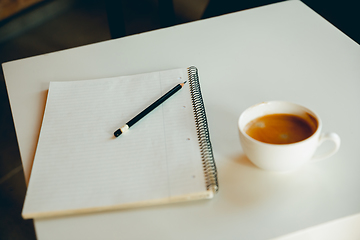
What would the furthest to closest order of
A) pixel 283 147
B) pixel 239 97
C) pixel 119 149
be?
pixel 239 97 → pixel 119 149 → pixel 283 147

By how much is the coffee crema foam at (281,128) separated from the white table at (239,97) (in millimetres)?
57

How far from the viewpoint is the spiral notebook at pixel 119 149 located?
467 millimetres

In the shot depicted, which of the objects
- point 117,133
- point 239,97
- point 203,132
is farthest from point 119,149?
point 239,97

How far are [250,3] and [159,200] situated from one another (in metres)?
1.10

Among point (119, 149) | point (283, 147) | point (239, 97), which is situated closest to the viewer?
point (283, 147)

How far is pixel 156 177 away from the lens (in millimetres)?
488

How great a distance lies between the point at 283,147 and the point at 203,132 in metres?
0.15

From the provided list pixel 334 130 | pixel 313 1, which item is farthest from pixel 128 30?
pixel 334 130

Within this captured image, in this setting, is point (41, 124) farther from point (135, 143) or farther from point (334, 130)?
point (334, 130)

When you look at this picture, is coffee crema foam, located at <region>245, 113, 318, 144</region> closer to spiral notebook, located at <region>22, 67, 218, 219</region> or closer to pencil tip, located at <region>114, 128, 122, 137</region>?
spiral notebook, located at <region>22, 67, 218, 219</region>

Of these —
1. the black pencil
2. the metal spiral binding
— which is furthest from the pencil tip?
the metal spiral binding

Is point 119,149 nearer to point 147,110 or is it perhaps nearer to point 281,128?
point 147,110

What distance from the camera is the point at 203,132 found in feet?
1.80

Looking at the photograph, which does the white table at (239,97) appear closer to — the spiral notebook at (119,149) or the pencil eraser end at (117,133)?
the spiral notebook at (119,149)
